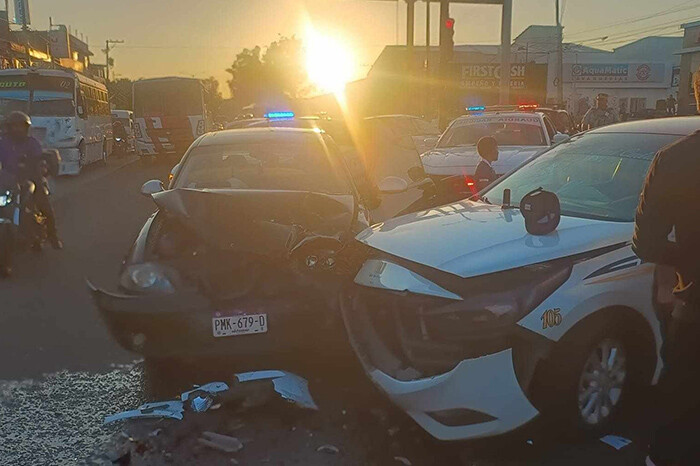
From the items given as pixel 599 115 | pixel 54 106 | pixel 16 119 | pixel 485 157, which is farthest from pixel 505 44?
pixel 16 119

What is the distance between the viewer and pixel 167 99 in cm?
2728

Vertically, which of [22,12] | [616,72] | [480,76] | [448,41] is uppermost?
[22,12]

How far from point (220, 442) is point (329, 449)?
1.96 feet

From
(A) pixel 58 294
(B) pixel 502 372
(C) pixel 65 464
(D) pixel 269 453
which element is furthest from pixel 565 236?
(A) pixel 58 294

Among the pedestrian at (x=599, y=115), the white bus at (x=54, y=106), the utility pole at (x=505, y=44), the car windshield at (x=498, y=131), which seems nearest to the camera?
the car windshield at (x=498, y=131)

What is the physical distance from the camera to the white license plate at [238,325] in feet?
14.4

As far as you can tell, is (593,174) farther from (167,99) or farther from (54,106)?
(167,99)

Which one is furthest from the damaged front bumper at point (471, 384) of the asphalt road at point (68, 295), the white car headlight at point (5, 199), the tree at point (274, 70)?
the tree at point (274, 70)

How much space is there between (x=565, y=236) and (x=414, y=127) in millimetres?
13024

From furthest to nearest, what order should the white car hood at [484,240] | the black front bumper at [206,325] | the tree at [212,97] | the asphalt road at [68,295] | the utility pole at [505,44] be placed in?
the tree at [212,97] → the utility pole at [505,44] → the asphalt road at [68,295] → the black front bumper at [206,325] → the white car hood at [484,240]

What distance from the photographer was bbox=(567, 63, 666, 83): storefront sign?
191 feet

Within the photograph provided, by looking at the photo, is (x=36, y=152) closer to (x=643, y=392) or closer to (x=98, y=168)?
(x=643, y=392)

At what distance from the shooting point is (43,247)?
982 cm

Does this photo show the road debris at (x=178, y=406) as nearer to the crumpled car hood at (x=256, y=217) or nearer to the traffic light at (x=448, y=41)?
the crumpled car hood at (x=256, y=217)
